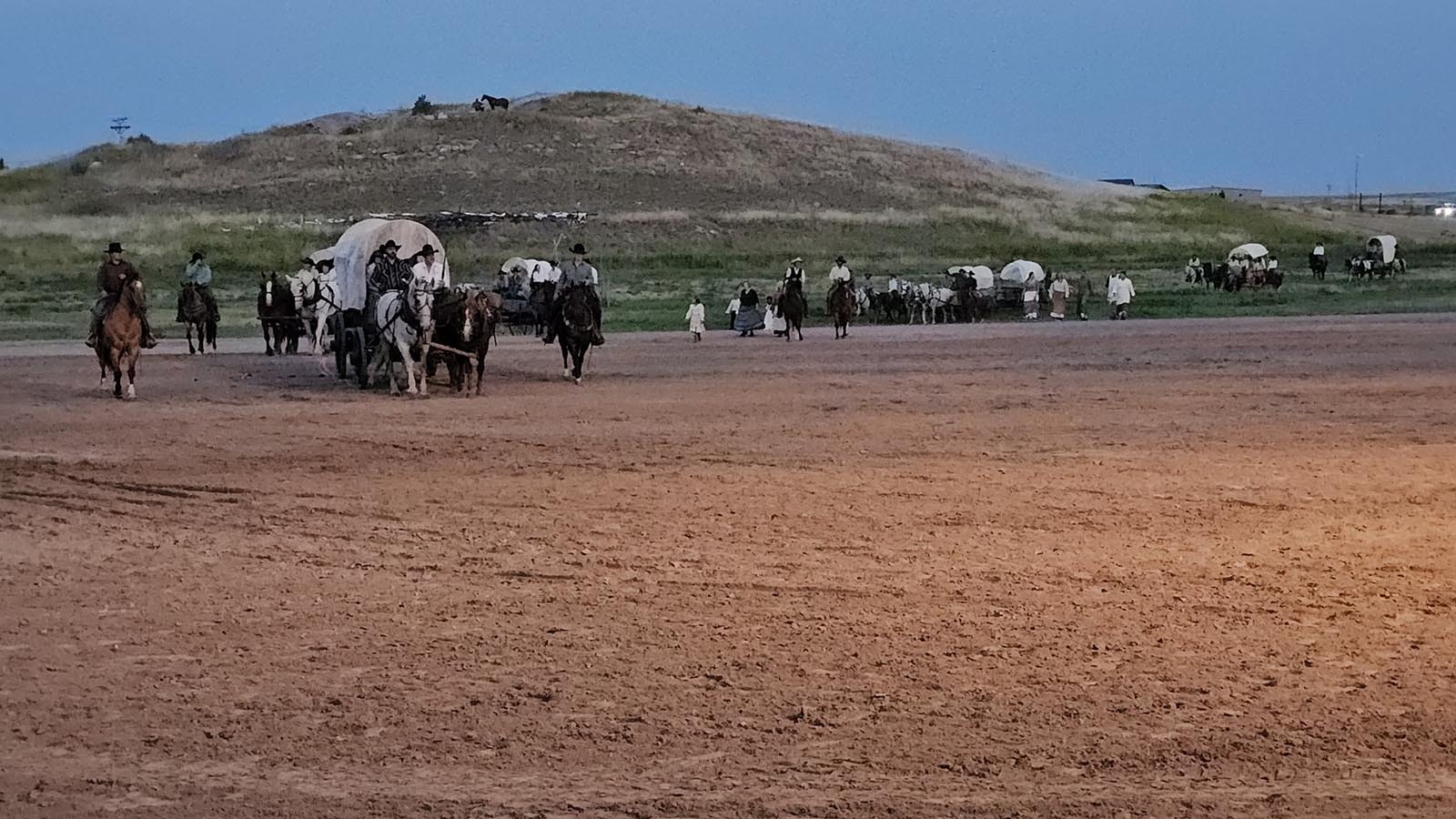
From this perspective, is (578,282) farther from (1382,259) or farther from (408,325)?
(1382,259)

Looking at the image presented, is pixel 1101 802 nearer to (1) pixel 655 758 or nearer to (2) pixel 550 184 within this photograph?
(1) pixel 655 758

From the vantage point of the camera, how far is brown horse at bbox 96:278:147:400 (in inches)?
872

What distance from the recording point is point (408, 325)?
22.8m

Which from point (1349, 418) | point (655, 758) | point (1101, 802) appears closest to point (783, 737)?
point (655, 758)

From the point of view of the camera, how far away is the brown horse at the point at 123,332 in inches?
872

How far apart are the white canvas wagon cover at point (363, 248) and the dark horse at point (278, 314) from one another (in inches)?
329

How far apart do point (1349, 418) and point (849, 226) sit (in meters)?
59.5

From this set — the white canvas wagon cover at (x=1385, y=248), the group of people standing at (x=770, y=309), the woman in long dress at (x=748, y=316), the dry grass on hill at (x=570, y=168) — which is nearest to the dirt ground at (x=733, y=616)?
the group of people standing at (x=770, y=309)

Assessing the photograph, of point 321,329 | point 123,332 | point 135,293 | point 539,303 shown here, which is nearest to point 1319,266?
point 539,303

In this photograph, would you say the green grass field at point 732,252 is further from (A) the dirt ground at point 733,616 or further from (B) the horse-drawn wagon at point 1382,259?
(A) the dirt ground at point 733,616

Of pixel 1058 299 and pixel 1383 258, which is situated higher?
pixel 1383 258

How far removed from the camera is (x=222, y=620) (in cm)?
974

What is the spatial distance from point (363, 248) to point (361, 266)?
0.29 m

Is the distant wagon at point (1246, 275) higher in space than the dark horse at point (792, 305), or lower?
higher
